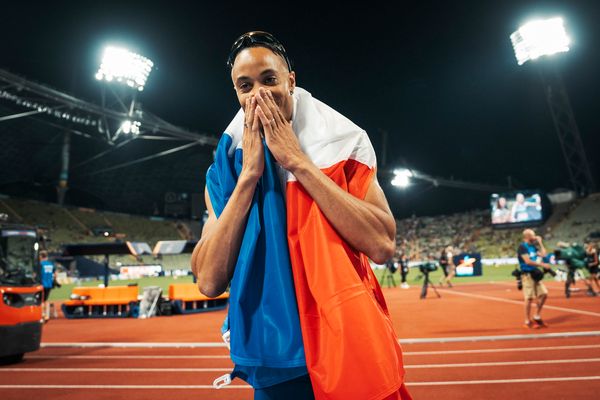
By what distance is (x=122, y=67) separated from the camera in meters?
31.6

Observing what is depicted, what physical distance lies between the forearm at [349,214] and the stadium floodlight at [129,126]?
118 ft

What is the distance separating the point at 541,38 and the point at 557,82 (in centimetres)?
786

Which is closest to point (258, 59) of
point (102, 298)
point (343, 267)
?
point (343, 267)

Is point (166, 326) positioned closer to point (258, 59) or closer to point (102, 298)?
point (102, 298)

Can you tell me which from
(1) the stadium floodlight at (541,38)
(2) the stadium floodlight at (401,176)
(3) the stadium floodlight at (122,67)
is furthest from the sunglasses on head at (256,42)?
(2) the stadium floodlight at (401,176)

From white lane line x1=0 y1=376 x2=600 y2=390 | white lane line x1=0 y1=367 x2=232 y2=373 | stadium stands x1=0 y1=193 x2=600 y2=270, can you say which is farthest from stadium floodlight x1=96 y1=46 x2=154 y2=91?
white lane line x1=0 y1=376 x2=600 y2=390

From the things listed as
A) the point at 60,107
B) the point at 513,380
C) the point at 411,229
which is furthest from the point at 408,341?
the point at 411,229

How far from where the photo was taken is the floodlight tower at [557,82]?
3219 cm

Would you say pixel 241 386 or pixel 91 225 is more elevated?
pixel 91 225

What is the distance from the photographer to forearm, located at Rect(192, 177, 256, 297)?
1.25 meters

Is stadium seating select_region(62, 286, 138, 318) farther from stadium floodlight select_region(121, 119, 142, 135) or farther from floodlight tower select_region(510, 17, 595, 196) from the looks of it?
floodlight tower select_region(510, 17, 595, 196)

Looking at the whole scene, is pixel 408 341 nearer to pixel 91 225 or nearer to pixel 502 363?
pixel 502 363

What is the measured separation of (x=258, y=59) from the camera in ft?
4.40

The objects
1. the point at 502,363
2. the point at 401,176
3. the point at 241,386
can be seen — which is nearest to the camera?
the point at 241,386
